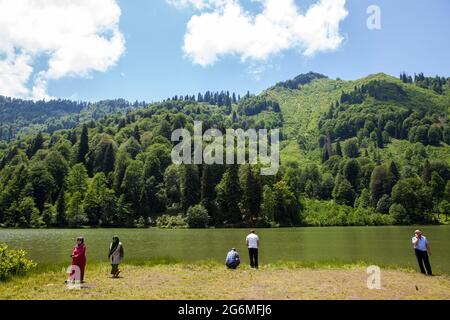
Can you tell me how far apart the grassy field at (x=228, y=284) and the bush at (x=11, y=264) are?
31.5 inches

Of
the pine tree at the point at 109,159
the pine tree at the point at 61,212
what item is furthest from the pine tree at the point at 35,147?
the pine tree at the point at 61,212

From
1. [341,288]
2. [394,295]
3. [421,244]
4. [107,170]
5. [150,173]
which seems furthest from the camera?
[107,170]

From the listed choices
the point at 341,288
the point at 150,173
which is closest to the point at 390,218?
the point at 150,173

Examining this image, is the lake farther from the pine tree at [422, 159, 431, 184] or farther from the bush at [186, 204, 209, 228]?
the pine tree at [422, 159, 431, 184]

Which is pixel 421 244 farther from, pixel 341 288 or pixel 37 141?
pixel 37 141

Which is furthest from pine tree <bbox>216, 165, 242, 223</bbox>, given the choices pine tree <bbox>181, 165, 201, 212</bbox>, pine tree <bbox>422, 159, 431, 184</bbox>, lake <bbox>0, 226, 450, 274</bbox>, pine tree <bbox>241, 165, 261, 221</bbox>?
pine tree <bbox>422, 159, 431, 184</bbox>

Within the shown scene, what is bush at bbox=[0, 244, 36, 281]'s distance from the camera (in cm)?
2441

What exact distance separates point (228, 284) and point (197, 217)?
10422 centimetres

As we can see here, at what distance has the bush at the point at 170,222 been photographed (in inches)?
5027

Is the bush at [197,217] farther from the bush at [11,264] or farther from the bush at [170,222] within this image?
the bush at [11,264]

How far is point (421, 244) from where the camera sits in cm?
2655
